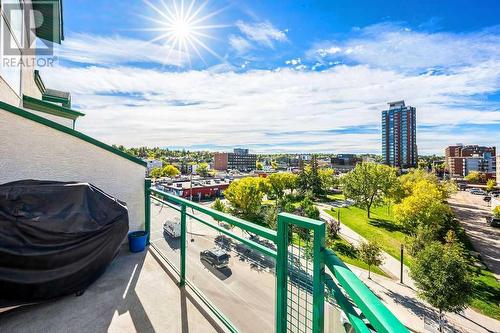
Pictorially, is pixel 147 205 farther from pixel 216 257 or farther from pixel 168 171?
pixel 168 171

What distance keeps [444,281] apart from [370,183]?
1950 centimetres

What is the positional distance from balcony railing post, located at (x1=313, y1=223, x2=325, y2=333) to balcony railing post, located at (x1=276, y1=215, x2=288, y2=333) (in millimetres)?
281

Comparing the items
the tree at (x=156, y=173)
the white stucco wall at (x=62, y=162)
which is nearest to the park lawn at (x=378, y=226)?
the white stucco wall at (x=62, y=162)

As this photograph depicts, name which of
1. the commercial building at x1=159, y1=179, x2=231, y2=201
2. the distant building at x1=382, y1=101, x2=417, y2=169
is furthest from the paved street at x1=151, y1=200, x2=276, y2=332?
the distant building at x1=382, y1=101, x2=417, y2=169

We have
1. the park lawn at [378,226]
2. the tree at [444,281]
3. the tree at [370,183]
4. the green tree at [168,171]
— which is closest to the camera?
the tree at [444,281]

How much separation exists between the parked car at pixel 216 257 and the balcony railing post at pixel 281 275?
2.66 feet

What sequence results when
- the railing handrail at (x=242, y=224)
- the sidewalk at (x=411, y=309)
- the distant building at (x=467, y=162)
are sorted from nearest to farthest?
1. the railing handrail at (x=242, y=224)
2. the sidewalk at (x=411, y=309)
3. the distant building at (x=467, y=162)

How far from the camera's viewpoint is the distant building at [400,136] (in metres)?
78.5

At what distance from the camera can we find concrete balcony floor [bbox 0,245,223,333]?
2.23m

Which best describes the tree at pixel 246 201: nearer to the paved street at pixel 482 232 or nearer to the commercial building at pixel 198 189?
the commercial building at pixel 198 189

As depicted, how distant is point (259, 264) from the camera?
6.31 feet

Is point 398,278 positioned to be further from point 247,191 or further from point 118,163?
point 118,163

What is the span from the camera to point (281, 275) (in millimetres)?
1565

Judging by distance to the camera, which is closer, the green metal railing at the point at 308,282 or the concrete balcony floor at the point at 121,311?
the green metal railing at the point at 308,282
